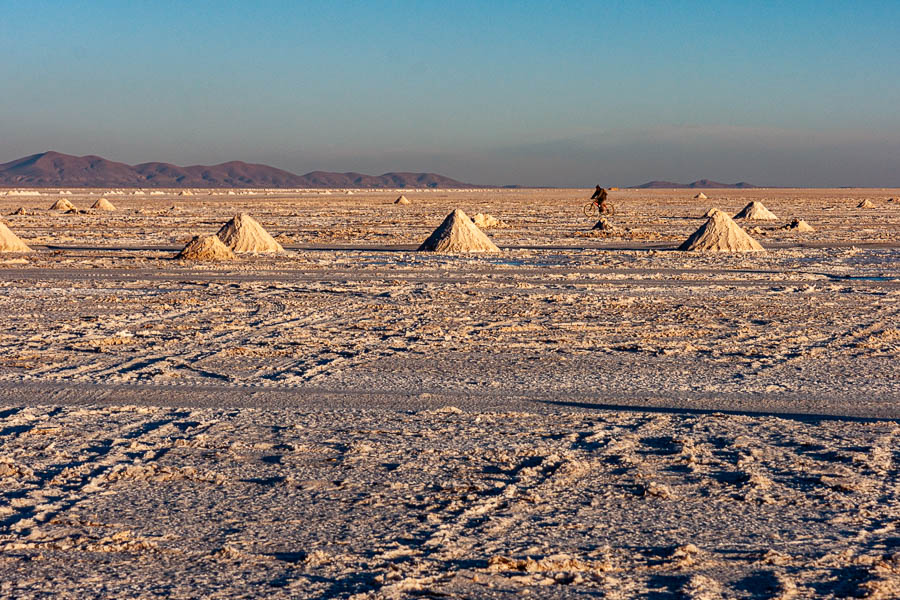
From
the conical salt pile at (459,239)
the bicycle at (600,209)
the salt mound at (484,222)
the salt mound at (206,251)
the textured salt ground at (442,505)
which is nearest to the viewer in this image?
the textured salt ground at (442,505)

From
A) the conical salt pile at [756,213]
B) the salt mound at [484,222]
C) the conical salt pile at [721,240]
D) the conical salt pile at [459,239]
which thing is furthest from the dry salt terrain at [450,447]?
the conical salt pile at [756,213]

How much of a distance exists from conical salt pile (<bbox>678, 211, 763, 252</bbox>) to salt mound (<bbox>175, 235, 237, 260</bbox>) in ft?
35.0

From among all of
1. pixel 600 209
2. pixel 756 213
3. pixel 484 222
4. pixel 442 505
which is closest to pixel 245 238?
pixel 600 209

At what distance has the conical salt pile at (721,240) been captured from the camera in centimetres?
2395

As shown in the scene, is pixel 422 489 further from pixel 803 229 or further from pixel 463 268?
pixel 803 229

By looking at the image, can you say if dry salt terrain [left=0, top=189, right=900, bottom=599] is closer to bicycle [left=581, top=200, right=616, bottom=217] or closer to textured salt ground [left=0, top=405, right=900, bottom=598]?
textured salt ground [left=0, top=405, right=900, bottom=598]

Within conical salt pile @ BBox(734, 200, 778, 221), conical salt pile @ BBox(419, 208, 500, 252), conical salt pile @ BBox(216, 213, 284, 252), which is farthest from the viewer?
conical salt pile @ BBox(734, 200, 778, 221)

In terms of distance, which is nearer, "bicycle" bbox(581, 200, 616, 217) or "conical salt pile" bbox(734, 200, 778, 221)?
"bicycle" bbox(581, 200, 616, 217)

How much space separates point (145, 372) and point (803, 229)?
1145 inches

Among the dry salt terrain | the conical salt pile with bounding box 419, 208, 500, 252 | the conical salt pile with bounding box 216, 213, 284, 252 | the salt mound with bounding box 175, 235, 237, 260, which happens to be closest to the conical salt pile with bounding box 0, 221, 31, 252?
the salt mound with bounding box 175, 235, 237, 260

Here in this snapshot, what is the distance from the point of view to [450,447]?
6195mm

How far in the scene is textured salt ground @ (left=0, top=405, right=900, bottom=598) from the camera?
413 cm

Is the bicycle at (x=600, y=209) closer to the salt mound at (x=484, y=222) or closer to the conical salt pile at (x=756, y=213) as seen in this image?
the salt mound at (x=484, y=222)

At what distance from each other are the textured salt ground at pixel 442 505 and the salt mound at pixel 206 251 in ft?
48.5
